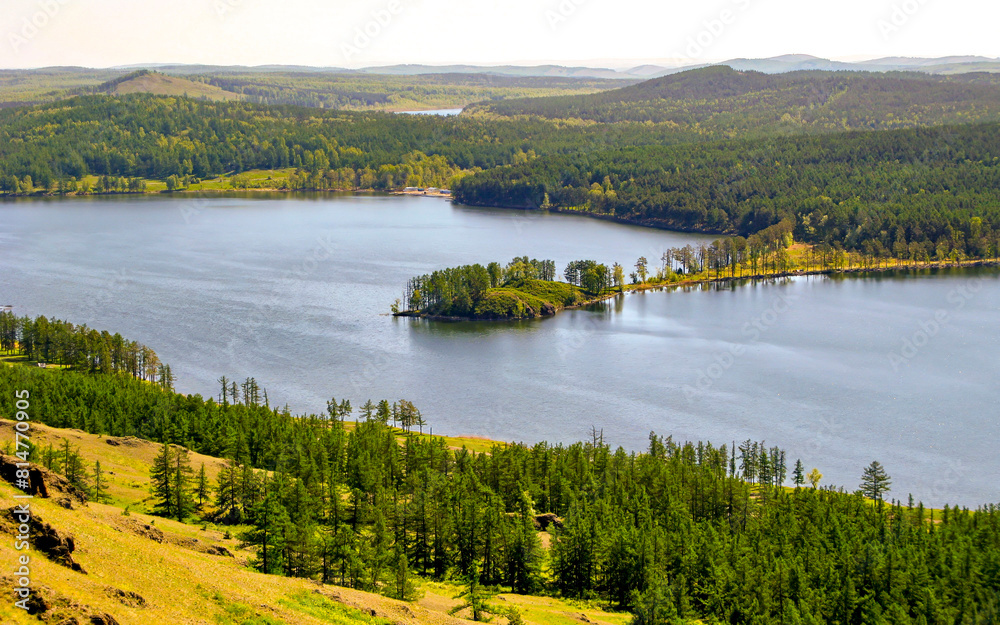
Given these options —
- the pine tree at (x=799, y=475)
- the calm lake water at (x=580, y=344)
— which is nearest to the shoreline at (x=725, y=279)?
the calm lake water at (x=580, y=344)

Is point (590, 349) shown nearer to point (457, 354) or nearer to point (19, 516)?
point (457, 354)

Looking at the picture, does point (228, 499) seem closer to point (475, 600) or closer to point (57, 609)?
point (475, 600)

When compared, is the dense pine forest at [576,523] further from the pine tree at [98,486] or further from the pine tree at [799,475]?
the pine tree at [98,486]

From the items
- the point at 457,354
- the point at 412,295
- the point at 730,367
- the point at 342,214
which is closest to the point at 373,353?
the point at 457,354

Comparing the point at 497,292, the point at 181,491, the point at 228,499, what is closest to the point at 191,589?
the point at 181,491

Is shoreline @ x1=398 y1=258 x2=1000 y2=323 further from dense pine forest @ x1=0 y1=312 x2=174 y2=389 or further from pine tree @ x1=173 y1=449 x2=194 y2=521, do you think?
pine tree @ x1=173 y1=449 x2=194 y2=521

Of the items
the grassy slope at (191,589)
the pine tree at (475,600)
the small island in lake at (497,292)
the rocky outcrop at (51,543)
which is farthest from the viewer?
the small island in lake at (497,292)
